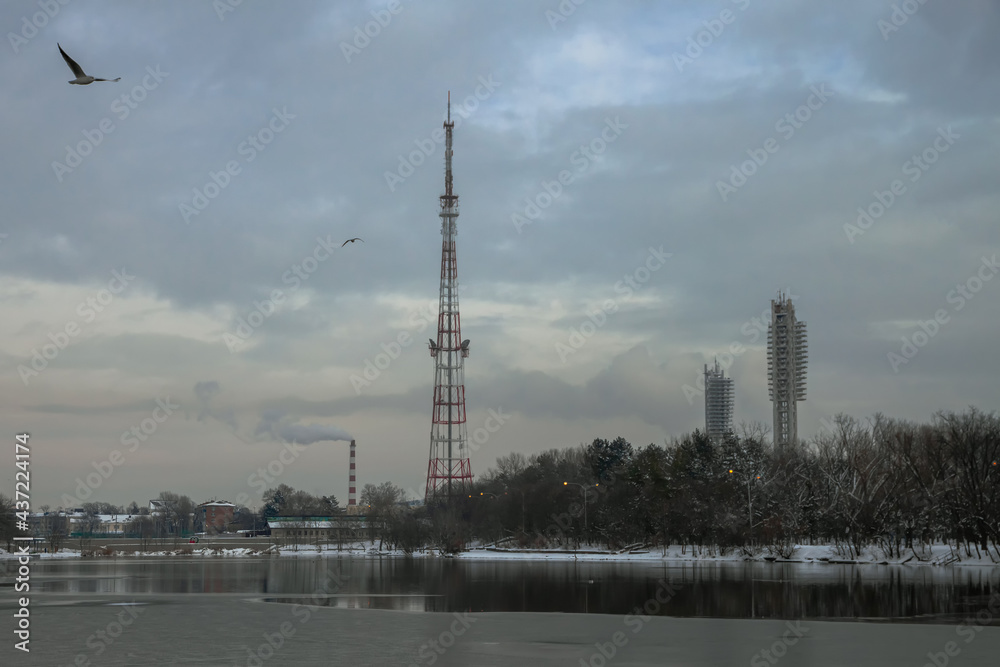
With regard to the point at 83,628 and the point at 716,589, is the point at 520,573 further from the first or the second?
the point at 83,628

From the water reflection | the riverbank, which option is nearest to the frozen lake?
the water reflection

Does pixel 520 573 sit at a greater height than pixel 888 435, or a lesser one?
lesser

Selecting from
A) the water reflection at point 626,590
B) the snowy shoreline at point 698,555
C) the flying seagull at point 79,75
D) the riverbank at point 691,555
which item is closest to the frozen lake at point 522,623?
the water reflection at point 626,590

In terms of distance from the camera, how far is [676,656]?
22969 mm

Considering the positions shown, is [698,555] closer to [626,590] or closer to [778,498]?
[778,498]

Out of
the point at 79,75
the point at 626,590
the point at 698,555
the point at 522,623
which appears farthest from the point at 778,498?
the point at 79,75

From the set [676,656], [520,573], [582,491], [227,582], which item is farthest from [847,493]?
[676,656]

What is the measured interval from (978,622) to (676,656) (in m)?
12.1

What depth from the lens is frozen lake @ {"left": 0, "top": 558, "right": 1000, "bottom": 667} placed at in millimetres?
23141

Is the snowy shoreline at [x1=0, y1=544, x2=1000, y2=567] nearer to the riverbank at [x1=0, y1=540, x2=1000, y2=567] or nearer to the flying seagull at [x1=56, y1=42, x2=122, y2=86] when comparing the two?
the riverbank at [x1=0, y1=540, x2=1000, y2=567]

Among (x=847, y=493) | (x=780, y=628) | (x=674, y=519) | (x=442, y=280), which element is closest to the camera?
(x=780, y=628)

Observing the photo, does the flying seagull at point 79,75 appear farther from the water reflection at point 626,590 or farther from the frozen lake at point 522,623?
the water reflection at point 626,590

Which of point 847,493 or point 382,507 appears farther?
point 382,507

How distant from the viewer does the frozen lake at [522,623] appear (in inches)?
911
